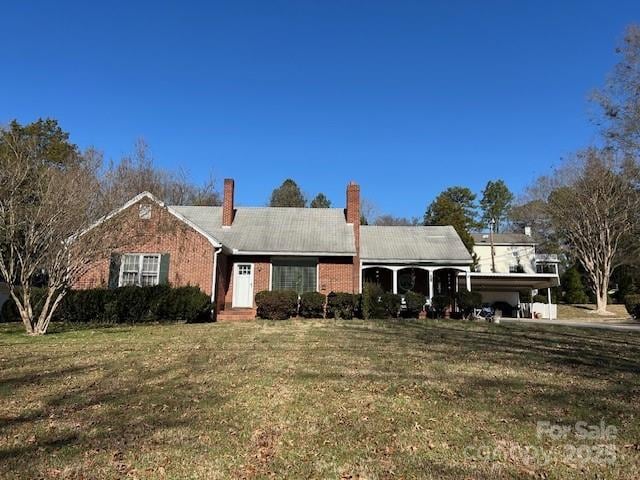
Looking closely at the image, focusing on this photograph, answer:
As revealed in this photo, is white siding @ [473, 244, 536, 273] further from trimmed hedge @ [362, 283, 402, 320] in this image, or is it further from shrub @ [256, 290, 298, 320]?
shrub @ [256, 290, 298, 320]

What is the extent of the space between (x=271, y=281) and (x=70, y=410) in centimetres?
1514

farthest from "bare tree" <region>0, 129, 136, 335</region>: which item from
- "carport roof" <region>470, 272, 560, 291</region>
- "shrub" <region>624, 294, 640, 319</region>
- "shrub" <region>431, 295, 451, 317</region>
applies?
"shrub" <region>624, 294, 640, 319</region>

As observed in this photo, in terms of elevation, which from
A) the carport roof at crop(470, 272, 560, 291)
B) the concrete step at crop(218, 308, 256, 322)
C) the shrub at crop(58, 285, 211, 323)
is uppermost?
the carport roof at crop(470, 272, 560, 291)

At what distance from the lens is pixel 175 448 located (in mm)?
4348

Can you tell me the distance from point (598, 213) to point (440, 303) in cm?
1803

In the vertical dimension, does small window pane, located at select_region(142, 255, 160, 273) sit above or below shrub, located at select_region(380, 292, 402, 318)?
above

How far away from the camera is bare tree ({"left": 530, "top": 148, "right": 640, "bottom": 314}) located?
30.5 m

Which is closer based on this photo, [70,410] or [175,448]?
[175,448]

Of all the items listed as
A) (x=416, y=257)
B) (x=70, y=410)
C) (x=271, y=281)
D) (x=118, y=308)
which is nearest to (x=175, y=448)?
(x=70, y=410)

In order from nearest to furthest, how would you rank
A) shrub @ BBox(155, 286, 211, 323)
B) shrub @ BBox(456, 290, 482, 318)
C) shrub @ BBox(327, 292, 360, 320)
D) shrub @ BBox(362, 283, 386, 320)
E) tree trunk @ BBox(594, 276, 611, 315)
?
shrub @ BBox(155, 286, 211, 323) < shrub @ BBox(362, 283, 386, 320) < shrub @ BBox(327, 292, 360, 320) < shrub @ BBox(456, 290, 482, 318) < tree trunk @ BBox(594, 276, 611, 315)

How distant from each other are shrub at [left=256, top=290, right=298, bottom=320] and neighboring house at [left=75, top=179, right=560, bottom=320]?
1590 mm

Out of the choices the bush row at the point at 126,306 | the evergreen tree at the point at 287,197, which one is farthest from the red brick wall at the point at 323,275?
the evergreen tree at the point at 287,197

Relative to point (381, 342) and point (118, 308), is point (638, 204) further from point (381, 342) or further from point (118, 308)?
point (118, 308)

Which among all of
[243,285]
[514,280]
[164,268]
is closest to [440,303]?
[243,285]
